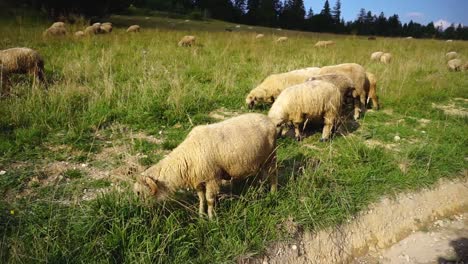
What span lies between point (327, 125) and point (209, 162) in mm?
3362

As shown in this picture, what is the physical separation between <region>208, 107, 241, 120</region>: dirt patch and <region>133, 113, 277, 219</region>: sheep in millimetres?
3071

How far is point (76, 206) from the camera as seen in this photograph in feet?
13.7

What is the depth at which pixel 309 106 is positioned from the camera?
6.59m

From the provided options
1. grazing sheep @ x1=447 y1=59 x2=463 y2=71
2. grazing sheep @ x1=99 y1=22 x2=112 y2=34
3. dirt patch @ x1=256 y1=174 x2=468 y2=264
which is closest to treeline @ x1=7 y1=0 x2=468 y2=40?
grazing sheep @ x1=99 y1=22 x2=112 y2=34

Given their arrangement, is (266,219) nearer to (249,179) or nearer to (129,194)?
(249,179)

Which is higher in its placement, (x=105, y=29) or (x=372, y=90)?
(x=105, y=29)

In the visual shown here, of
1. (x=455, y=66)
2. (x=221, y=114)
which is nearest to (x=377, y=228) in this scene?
(x=221, y=114)

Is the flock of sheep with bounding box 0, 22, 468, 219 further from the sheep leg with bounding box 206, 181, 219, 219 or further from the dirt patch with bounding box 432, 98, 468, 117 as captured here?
the dirt patch with bounding box 432, 98, 468, 117

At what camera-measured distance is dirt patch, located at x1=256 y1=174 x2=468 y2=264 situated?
4.35 m

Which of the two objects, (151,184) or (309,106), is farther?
(309,106)

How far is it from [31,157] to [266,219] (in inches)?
149

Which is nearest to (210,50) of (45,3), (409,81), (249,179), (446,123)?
(409,81)

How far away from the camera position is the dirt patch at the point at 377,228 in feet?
14.3

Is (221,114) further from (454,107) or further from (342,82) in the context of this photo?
(454,107)
